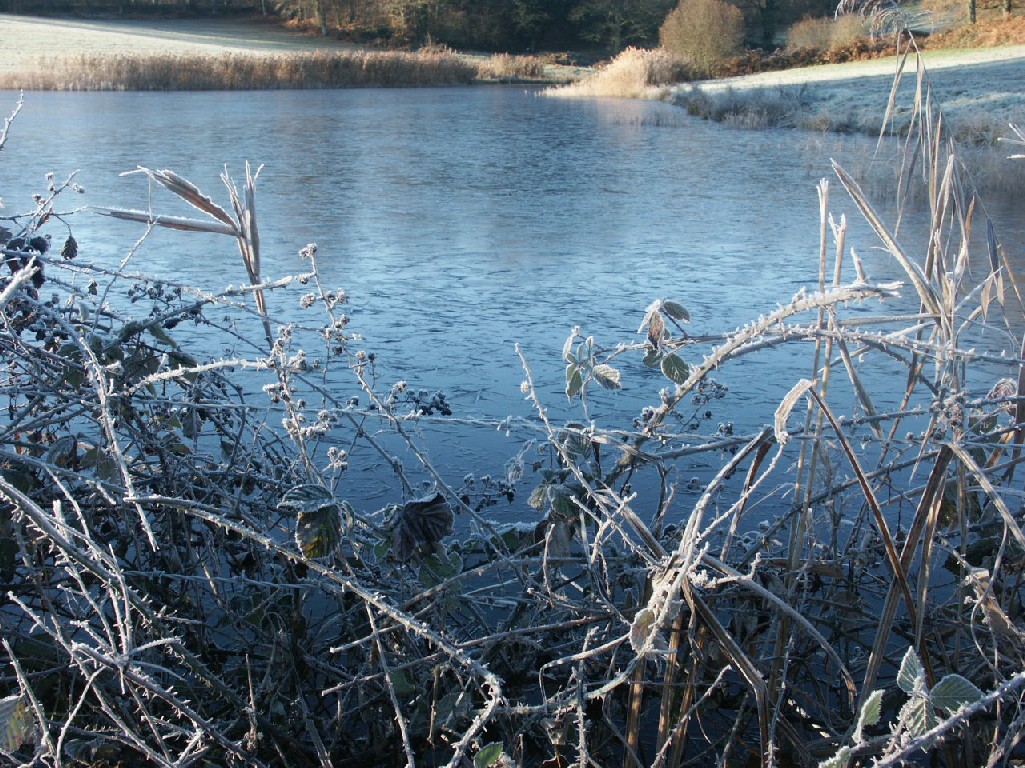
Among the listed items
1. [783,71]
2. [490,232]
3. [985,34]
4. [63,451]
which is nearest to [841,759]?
[63,451]

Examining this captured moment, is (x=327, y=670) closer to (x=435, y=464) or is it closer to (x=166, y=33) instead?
(x=435, y=464)

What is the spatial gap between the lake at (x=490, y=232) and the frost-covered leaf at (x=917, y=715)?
0.95 metres

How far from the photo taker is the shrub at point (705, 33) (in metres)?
30.6

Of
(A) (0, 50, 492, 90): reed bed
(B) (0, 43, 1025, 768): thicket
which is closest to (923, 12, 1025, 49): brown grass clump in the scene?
(A) (0, 50, 492, 90): reed bed

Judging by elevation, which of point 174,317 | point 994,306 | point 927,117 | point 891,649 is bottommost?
point 891,649

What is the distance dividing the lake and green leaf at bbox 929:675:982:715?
951 millimetres

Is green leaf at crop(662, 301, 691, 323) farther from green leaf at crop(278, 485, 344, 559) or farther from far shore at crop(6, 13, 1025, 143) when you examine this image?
far shore at crop(6, 13, 1025, 143)

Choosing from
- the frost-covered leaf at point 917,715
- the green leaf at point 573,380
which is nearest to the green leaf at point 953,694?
the frost-covered leaf at point 917,715

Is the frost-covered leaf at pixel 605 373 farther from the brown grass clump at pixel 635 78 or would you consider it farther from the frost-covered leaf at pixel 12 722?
the brown grass clump at pixel 635 78

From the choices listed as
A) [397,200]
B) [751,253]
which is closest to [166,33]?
[397,200]

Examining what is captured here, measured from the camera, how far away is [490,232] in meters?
6.89

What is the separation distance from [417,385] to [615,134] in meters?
10.5

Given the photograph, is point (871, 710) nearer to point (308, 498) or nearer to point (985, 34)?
point (308, 498)

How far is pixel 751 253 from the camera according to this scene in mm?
6188
